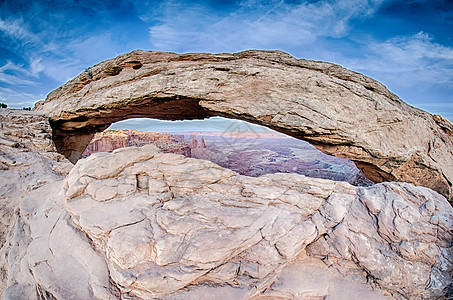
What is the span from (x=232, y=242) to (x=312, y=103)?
150 inches

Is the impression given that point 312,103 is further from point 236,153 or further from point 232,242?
point 236,153

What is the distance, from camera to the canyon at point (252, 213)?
2664 millimetres

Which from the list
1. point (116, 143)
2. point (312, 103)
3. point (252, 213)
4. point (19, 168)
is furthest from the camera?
point (116, 143)

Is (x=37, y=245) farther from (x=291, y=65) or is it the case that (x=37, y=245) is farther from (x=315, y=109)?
(x=291, y=65)

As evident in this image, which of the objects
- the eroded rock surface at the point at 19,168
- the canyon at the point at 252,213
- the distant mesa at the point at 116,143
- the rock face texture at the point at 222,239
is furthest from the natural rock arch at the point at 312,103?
the distant mesa at the point at 116,143

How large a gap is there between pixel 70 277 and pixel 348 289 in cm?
422

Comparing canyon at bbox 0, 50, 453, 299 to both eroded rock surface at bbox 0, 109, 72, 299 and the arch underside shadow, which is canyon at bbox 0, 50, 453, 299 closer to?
eroded rock surface at bbox 0, 109, 72, 299

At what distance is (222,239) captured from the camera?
281 cm

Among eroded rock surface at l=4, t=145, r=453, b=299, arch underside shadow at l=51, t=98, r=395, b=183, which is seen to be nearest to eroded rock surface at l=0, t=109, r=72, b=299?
eroded rock surface at l=4, t=145, r=453, b=299

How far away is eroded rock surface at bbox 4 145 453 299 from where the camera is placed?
2.58 m

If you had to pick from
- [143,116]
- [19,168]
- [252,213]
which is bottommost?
[252,213]

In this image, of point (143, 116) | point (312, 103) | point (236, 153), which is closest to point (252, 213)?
point (312, 103)

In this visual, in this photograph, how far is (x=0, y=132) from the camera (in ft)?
20.5

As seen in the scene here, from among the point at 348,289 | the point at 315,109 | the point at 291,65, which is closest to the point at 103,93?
the point at 291,65
